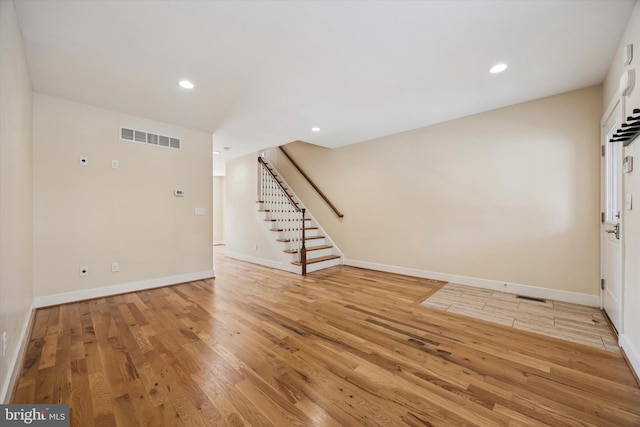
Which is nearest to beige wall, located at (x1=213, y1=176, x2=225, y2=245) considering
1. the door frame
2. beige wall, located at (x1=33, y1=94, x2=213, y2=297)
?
beige wall, located at (x1=33, y1=94, x2=213, y2=297)

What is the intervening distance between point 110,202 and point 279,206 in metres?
3.09

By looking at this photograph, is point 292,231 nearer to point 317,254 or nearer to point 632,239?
point 317,254

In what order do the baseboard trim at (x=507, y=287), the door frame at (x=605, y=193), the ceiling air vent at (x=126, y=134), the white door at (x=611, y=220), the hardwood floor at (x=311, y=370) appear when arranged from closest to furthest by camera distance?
the hardwood floor at (x=311, y=370)
the door frame at (x=605, y=193)
the white door at (x=611, y=220)
the baseboard trim at (x=507, y=287)
the ceiling air vent at (x=126, y=134)

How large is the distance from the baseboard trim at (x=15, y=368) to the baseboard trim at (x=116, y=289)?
0.80 meters

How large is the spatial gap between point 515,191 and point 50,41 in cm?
518

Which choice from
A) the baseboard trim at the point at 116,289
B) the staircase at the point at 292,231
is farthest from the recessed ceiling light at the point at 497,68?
the baseboard trim at the point at 116,289

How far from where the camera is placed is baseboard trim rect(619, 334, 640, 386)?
1.70 meters

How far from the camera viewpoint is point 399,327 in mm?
2477

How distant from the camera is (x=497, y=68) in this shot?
2506 mm

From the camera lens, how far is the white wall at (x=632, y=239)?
1.77m

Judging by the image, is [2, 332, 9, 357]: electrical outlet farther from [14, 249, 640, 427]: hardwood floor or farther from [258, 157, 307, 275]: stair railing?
[258, 157, 307, 275]: stair railing

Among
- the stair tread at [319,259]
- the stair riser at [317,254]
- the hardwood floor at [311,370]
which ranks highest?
the stair riser at [317,254]

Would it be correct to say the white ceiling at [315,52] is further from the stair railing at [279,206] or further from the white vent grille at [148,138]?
the stair railing at [279,206]

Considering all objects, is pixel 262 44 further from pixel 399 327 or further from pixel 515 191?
pixel 515 191
